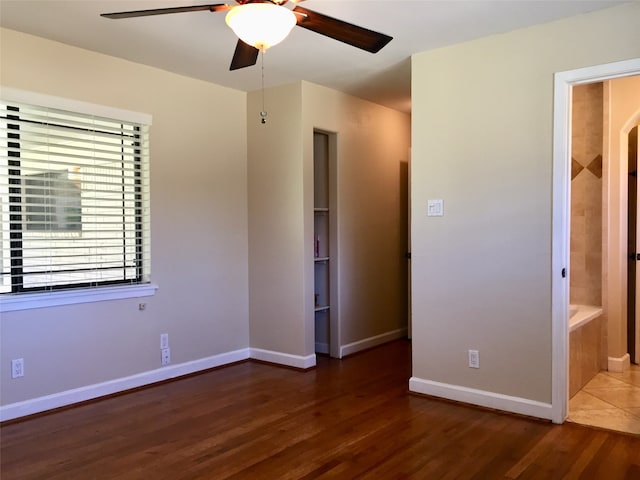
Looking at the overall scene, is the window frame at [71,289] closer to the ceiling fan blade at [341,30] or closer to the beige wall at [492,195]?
the ceiling fan blade at [341,30]

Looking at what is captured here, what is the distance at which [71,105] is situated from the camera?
3381 mm

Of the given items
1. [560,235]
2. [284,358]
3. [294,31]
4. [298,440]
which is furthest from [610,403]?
[294,31]

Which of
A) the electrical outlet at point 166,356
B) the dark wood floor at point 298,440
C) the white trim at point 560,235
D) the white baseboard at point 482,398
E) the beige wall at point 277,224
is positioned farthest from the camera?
the beige wall at point 277,224

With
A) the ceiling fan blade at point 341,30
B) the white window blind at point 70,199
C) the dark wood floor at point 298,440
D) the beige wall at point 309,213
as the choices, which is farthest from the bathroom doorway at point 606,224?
the white window blind at point 70,199

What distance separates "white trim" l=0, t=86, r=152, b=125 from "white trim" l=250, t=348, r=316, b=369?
2.11 meters

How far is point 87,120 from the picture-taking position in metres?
3.51

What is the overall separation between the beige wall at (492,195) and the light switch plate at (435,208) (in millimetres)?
36

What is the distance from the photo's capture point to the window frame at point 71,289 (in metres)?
3.11

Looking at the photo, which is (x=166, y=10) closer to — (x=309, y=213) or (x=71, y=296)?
(x=71, y=296)

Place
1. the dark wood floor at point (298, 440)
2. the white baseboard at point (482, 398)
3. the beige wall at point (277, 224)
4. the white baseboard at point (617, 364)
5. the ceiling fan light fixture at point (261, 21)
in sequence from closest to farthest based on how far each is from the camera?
1. the ceiling fan light fixture at point (261, 21)
2. the dark wood floor at point (298, 440)
3. the white baseboard at point (482, 398)
4. the white baseboard at point (617, 364)
5. the beige wall at point (277, 224)

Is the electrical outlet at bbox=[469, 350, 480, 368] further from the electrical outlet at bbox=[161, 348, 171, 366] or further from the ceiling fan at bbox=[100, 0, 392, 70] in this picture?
the electrical outlet at bbox=[161, 348, 171, 366]

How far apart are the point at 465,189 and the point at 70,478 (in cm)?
272

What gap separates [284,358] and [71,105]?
2495mm

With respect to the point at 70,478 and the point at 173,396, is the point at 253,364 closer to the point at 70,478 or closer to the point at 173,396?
the point at 173,396
